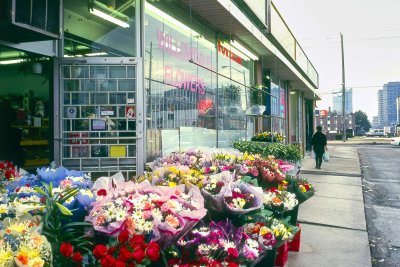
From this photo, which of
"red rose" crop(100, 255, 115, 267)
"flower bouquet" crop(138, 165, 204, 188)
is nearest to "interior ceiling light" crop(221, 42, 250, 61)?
"flower bouquet" crop(138, 165, 204, 188)

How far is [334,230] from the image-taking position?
5.79 metres

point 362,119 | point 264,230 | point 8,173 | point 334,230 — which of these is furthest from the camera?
point 362,119

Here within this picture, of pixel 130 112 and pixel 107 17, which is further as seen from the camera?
pixel 107 17

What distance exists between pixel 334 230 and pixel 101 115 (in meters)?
4.24

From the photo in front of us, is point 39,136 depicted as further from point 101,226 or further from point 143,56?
point 101,226

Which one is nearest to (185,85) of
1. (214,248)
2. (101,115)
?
(101,115)

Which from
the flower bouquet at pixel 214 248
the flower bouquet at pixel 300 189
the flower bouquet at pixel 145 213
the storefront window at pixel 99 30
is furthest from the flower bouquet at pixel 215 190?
the storefront window at pixel 99 30

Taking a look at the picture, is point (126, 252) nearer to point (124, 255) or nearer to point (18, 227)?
point (124, 255)

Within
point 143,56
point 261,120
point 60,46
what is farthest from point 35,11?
point 261,120

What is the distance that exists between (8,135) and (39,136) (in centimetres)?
76

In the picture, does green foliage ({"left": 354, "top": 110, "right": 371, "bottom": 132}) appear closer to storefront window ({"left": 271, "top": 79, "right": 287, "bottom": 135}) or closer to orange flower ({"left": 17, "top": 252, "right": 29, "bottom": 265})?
storefront window ({"left": 271, "top": 79, "right": 287, "bottom": 135})

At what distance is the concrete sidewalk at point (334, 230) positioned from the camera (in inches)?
175

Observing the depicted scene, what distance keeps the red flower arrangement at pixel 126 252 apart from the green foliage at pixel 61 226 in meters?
0.17

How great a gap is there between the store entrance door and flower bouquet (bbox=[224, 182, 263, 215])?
148 inches
